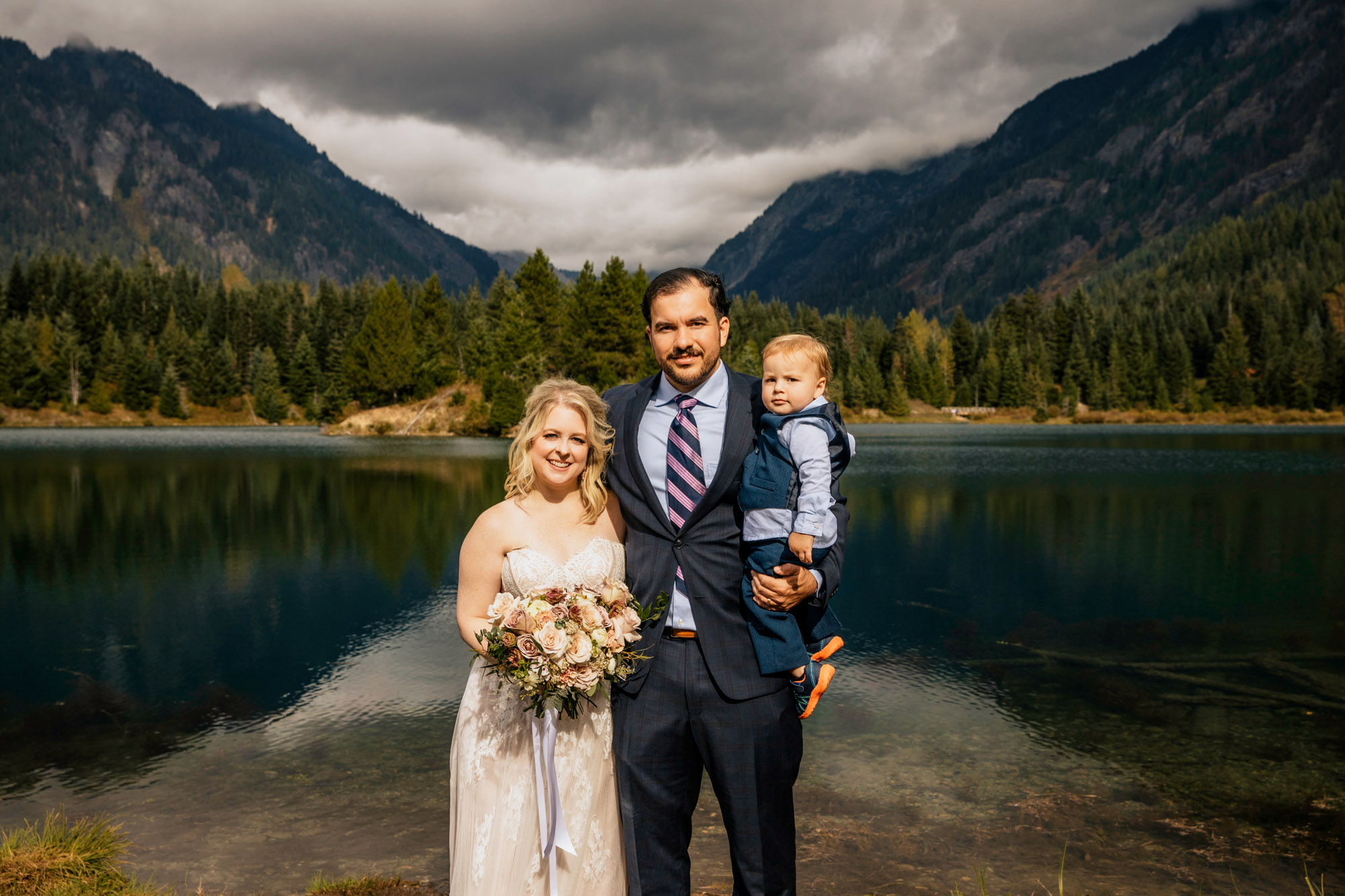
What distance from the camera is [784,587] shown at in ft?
12.1

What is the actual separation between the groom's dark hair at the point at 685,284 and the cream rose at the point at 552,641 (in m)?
1.59

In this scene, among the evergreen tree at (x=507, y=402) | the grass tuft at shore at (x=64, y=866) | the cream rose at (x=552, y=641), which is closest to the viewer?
the cream rose at (x=552, y=641)

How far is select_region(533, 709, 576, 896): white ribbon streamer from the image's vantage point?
3986 mm

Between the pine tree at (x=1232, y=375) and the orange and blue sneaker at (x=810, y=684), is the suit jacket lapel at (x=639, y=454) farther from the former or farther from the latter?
the pine tree at (x=1232, y=375)

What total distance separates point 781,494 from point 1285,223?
217 m

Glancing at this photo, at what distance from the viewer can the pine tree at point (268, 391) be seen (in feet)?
335

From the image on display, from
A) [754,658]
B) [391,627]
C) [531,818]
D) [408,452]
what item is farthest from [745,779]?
[408,452]

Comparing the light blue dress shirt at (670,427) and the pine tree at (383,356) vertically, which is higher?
the pine tree at (383,356)

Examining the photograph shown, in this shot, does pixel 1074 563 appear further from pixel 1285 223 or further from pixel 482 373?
pixel 1285 223

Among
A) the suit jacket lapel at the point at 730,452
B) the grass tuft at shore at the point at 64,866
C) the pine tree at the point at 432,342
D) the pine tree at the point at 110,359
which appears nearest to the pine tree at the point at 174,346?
the pine tree at the point at 110,359

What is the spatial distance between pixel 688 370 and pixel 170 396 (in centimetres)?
11224

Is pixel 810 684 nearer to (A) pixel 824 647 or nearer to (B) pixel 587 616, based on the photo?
(A) pixel 824 647

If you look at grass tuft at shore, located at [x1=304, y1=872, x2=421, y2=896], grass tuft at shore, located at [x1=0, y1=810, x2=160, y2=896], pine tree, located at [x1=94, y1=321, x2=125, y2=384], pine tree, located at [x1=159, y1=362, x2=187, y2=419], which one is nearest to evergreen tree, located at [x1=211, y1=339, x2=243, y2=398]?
pine tree, located at [x1=159, y1=362, x2=187, y2=419]

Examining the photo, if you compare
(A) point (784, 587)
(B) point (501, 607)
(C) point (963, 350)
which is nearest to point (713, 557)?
(A) point (784, 587)
